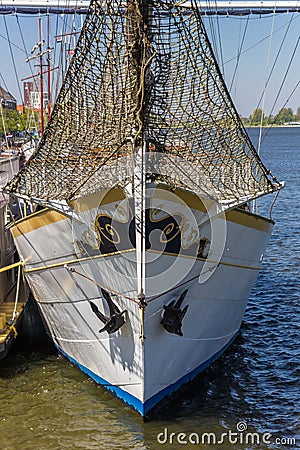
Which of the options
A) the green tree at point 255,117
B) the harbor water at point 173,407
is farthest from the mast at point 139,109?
the green tree at point 255,117

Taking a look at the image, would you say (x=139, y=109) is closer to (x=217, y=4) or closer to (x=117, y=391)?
(x=117, y=391)

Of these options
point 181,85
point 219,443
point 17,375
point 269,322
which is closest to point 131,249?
point 181,85

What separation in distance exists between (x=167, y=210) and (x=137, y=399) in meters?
3.36

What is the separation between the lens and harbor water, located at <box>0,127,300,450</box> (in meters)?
10.2

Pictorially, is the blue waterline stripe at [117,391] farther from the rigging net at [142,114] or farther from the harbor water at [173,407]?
the rigging net at [142,114]

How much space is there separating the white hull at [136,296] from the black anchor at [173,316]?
0.31ft

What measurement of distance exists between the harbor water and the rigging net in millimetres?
3790

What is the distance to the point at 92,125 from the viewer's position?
10016 millimetres

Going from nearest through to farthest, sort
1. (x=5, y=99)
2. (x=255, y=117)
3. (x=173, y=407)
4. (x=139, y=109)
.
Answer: (x=139, y=109) → (x=173, y=407) → (x=255, y=117) → (x=5, y=99)

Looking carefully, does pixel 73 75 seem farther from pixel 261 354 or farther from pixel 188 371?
pixel 261 354

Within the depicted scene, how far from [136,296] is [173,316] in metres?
0.77

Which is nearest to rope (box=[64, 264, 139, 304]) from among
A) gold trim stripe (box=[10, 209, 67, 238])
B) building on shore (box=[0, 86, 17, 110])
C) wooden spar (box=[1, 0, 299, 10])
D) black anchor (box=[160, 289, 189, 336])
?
black anchor (box=[160, 289, 189, 336])

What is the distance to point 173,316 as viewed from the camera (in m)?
10.1

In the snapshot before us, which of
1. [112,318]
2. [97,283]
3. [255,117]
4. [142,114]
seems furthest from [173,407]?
[255,117]
